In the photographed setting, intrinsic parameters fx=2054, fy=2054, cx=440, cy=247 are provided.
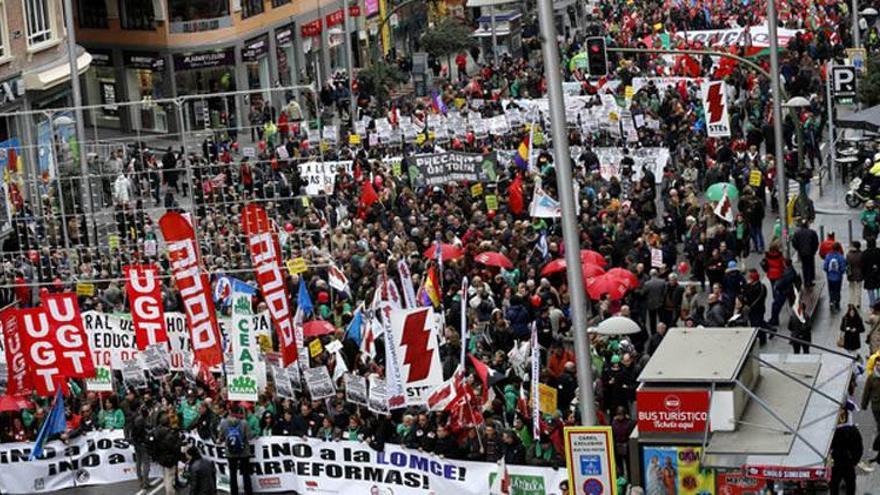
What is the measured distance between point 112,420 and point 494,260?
8267 mm

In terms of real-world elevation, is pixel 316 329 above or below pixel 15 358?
below

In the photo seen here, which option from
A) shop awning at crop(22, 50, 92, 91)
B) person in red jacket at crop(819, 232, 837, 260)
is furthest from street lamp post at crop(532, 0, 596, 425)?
shop awning at crop(22, 50, 92, 91)

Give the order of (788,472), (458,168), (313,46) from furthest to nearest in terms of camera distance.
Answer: (313,46) → (458,168) → (788,472)

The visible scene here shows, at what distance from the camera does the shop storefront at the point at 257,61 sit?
68875 millimetres

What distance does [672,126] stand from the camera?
49.3m

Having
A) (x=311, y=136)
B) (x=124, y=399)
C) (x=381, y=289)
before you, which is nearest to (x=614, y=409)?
(x=381, y=289)

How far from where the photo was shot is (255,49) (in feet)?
227

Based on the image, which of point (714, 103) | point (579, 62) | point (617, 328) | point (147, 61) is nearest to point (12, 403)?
point (617, 328)

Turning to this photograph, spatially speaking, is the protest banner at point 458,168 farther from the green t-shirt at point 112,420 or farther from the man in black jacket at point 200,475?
the man in black jacket at point 200,475

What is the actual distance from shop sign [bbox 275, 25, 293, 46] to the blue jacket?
38848 mm

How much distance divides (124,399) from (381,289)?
4.34 m

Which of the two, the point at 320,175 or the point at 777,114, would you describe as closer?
the point at 777,114

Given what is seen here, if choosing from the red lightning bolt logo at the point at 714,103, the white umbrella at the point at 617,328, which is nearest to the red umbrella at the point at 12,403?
the white umbrella at the point at 617,328

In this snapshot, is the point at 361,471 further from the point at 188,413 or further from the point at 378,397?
the point at 188,413
